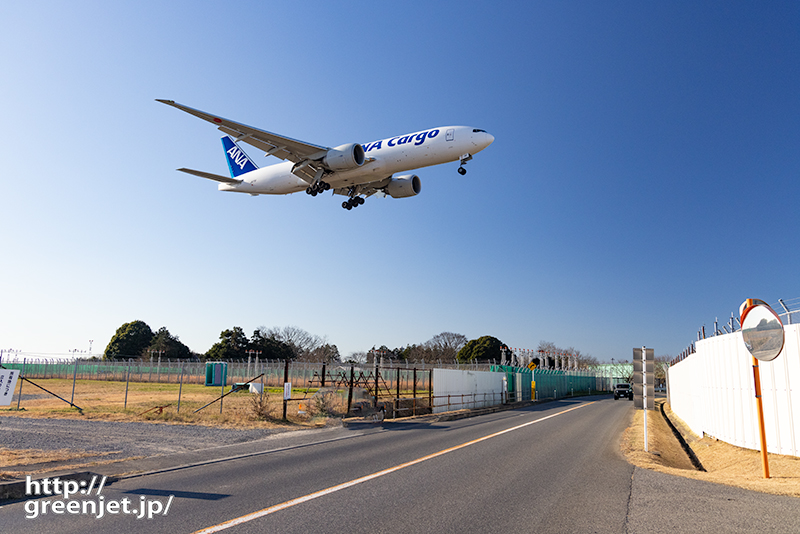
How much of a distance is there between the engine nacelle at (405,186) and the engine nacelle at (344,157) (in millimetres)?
4070

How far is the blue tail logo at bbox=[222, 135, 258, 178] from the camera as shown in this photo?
31828mm

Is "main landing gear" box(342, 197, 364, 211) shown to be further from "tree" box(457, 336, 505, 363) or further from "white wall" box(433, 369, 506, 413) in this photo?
"tree" box(457, 336, 505, 363)

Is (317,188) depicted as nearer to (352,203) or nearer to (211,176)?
(352,203)

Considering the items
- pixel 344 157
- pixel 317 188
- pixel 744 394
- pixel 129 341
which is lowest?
pixel 744 394

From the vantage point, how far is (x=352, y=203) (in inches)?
1065

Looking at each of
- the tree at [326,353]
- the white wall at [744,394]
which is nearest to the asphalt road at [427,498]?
the white wall at [744,394]

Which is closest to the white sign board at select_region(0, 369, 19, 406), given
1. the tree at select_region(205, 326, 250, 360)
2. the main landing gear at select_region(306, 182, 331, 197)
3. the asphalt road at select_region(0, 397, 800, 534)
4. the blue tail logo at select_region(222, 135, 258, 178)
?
Answer: the asphalt road at select_region(0, 397, 800, 534)

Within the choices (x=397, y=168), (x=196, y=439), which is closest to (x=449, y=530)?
(x=196, y=439)

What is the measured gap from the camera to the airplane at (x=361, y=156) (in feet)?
70.0

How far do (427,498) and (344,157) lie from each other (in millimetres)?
16964

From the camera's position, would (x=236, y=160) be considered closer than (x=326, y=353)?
Yes

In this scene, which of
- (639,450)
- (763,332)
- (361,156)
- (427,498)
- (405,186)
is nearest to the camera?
(427,498)

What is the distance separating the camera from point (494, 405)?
1305 inches

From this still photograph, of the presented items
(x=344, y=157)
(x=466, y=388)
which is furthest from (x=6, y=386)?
(x=466, y=388)
